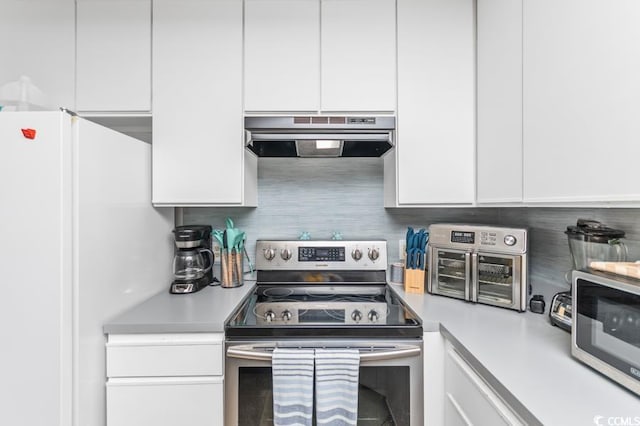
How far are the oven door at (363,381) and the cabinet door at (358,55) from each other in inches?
42.9

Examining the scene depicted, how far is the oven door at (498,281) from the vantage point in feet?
4.56

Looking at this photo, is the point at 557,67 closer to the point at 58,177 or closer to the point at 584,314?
the point at 584,314

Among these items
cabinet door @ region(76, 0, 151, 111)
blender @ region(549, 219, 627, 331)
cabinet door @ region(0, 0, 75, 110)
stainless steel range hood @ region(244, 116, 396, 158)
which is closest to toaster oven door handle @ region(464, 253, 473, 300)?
blender @ region(549, 219, 627, 331)

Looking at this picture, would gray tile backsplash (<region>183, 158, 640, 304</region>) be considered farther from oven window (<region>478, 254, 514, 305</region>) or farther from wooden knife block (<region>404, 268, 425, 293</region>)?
oven window (<region>478, 254, 514, 305</region>)

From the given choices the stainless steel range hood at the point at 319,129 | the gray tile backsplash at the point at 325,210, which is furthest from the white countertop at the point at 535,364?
the stainless steel range hood at the point at 319,129

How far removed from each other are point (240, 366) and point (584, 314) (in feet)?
3.79

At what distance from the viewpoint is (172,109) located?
1570 millimetres

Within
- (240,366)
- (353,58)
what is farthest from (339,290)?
(353,58)

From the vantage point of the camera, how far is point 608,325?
2.79 feet

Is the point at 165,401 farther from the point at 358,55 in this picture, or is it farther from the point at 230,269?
the point at 358,55

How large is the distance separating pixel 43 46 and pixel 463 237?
2.22m

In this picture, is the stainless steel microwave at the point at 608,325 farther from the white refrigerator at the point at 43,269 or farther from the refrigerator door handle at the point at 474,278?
the white refrigerator at the point at 43,269

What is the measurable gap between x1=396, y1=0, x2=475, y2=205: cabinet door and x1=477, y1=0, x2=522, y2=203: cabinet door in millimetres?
58

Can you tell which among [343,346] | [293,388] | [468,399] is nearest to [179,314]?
[293,388]
